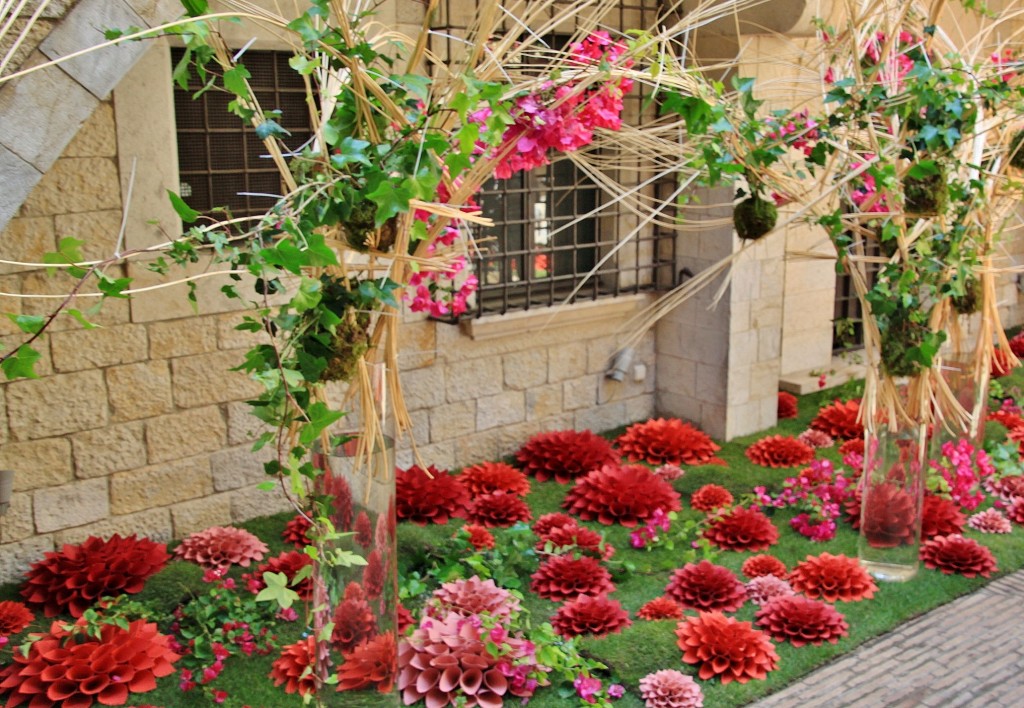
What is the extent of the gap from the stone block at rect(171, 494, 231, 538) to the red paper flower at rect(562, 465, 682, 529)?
1.59 meters

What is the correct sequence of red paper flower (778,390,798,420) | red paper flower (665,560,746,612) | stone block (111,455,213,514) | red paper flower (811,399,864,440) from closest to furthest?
red paper flower (665,560,746,612) → stone block (111,455,213,514) → red paper flower (811,399,864,440) → red paper flower (778,390,798,420)

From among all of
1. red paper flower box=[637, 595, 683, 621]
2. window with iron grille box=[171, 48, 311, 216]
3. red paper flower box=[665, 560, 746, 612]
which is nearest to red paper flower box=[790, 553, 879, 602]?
red paper flower box=[665, 560, 746, 612]

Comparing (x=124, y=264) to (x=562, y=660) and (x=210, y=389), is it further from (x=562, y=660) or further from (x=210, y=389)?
(x=562, y=660)

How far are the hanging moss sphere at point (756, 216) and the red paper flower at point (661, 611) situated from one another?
4.99 feet

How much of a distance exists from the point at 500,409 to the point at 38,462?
241 centimetres

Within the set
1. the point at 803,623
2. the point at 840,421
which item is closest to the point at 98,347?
the point at 803,623

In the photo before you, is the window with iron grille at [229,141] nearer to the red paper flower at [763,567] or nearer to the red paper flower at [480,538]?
the red paper flower at [480,538]

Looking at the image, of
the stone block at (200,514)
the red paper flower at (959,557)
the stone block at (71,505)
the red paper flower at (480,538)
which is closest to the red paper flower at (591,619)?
the red paper flower at (480,538)

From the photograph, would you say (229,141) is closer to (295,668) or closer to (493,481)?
(493,481)

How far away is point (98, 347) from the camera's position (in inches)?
178

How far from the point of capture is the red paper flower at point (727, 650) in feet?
12.6

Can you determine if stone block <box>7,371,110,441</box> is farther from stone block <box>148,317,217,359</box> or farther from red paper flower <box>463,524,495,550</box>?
red paper flower <box>463,524,495,550</box>

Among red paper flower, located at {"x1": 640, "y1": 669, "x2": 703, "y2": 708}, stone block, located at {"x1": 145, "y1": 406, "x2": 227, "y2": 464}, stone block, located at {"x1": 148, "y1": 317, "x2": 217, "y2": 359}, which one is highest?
stone block, located at {"x1": 148, "y1": 317, "x2": 217, "y2": 359}

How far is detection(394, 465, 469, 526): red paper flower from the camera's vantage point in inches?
202
